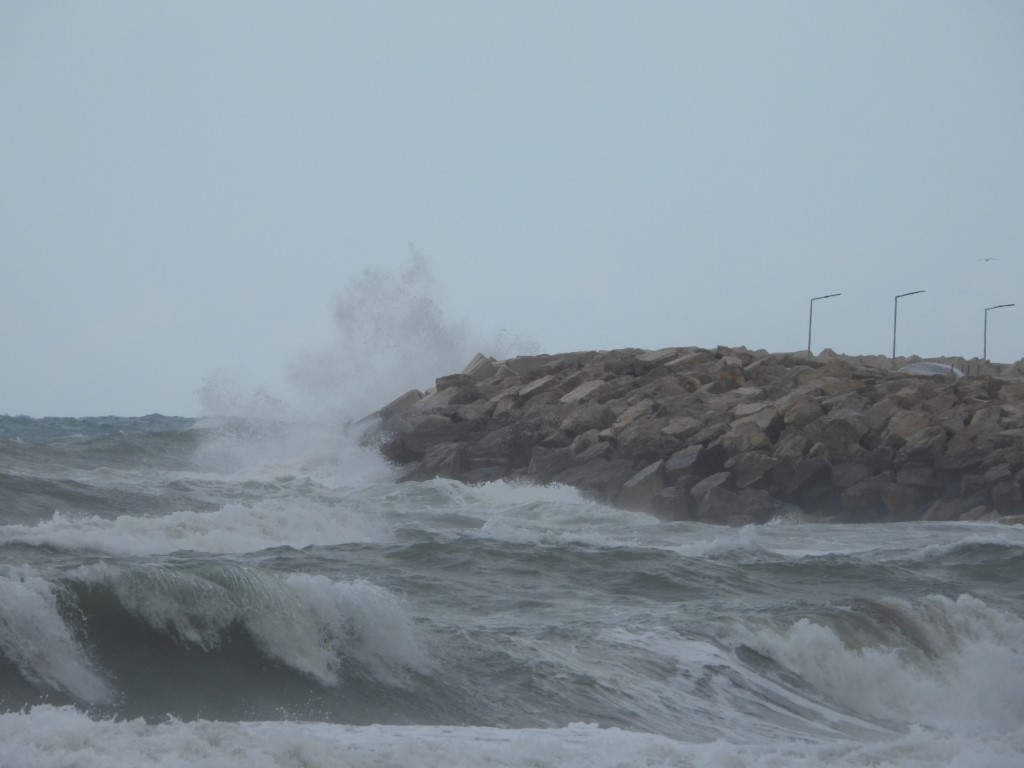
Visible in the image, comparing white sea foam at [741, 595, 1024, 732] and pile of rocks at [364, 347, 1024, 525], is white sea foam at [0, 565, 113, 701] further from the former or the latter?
pile of rocks at [364, 347, 1024, 525]

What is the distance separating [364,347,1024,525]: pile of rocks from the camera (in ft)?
56.4

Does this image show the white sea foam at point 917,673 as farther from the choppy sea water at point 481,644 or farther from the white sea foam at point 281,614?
the white sea foam at point 281,614

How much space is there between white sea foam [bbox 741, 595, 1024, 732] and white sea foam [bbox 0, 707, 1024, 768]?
48.4 inches

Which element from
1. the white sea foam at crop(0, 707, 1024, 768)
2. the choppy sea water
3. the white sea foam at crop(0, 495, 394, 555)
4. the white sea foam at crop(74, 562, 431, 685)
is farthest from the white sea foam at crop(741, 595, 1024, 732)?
the white sea foam at crop(0, 495, 394, 555)

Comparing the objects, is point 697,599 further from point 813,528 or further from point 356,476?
point 356,476

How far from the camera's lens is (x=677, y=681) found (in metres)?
7.92

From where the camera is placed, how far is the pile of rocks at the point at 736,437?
677 inches

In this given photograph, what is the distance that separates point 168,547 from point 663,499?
27.2ft

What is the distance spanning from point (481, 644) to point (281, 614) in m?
1.38

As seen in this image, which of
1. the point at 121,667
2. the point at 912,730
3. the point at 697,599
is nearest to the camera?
the point at 121,667

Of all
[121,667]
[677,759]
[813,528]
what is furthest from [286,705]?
[813,528]

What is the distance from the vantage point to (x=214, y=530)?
11.4 m

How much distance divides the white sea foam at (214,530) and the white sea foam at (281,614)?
2.93 m

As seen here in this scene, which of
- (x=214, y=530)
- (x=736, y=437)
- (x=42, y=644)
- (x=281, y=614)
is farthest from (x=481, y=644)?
(x=736, y=437)
